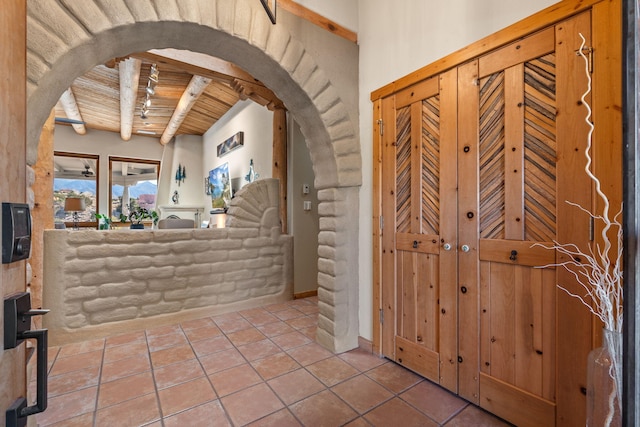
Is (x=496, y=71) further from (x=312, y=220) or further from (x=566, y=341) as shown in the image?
(x=312, y=220)

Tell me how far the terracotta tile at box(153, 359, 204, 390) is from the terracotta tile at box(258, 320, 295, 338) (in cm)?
70

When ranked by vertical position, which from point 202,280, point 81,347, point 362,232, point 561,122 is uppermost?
point 561,122

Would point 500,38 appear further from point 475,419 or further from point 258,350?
point 258,350

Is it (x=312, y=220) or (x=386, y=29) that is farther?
(x=312, y=220)

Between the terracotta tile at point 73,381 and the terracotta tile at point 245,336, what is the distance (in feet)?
3.20

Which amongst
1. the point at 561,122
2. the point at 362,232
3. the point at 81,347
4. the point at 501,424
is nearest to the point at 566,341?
the point at 501,424

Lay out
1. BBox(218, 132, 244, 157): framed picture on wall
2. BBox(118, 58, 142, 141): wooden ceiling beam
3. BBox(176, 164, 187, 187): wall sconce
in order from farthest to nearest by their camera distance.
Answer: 1. BBox(176, 164, 187, 187): wall sconce
2. BBox(218, 132, 244, 157): framed picture on wall
3. BBox(118, 58, 142, 141): wooden ceiling beam

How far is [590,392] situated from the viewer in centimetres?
98

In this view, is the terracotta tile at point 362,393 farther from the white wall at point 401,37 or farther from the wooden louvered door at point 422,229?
the white wall at point 401,37

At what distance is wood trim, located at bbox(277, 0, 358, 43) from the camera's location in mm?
2111

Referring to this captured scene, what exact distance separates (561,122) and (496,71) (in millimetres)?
451

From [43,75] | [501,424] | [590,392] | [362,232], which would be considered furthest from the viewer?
[362,232]

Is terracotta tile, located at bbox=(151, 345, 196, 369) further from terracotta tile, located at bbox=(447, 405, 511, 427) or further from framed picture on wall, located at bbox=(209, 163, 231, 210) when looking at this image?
framed picture on wall, located at bbox=(209, 163, 231, 210)

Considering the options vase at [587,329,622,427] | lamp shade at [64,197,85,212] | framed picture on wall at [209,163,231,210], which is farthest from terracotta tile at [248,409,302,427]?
lamp shade at [64,197,85,212]
